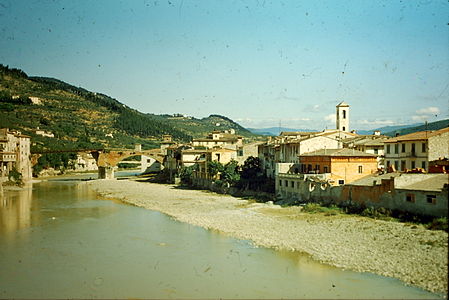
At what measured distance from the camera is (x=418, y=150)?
29.4 meters

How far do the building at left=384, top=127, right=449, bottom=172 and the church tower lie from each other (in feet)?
85.9

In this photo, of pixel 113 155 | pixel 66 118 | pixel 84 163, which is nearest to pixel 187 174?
pixel 113 155

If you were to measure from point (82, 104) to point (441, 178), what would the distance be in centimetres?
13010

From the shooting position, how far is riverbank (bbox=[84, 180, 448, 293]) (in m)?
16.4

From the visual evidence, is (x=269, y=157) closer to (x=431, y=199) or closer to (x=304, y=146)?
(x=304, y=146)

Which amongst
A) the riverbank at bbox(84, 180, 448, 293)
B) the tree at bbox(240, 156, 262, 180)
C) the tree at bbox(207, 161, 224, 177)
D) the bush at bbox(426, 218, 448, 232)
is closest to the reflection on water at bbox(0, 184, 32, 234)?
the riverbank at bbox(84, 180, 448, 293)

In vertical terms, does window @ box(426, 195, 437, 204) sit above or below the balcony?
below

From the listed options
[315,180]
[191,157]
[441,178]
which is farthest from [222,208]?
[191,157]

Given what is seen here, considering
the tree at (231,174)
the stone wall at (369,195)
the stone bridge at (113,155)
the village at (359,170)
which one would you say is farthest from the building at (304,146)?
the stone bridge at (113,155)

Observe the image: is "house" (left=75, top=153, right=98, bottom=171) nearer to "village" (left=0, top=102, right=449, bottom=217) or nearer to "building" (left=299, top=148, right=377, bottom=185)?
"village" (left=0, top=102, right=449, bottom=217)

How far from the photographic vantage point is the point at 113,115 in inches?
5595

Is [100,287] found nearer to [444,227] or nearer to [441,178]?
[444,227]

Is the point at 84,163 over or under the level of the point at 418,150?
under

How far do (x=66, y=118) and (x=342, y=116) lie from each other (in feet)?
269
